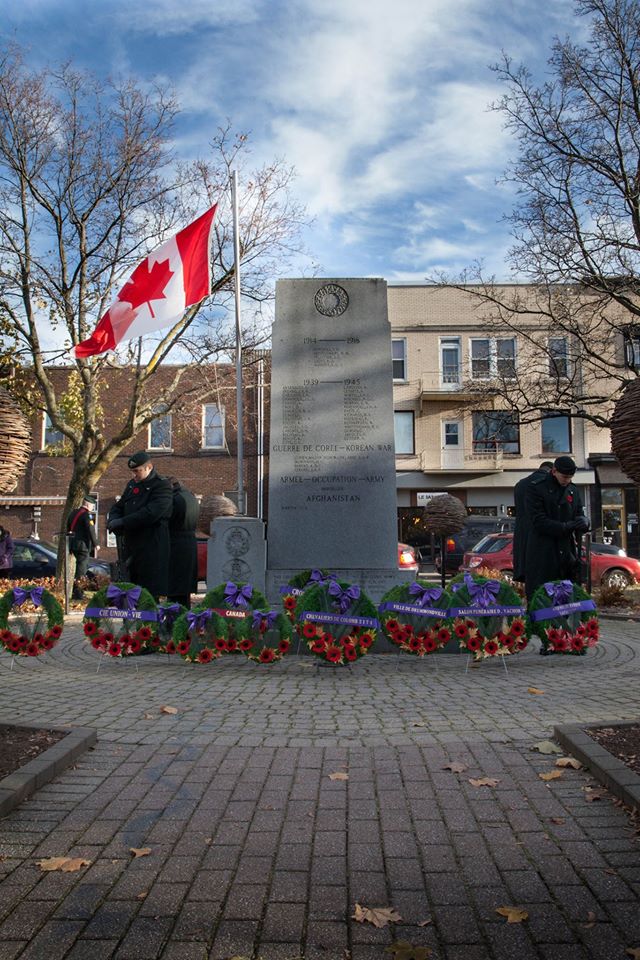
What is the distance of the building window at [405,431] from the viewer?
116ft

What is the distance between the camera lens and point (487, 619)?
295 inches

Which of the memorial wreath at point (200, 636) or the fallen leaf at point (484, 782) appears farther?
the memorial wreath at point (200, 636)

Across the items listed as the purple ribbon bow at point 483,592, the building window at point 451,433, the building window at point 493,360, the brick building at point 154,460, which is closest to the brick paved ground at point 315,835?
the purple ribbon bow at point 483,592

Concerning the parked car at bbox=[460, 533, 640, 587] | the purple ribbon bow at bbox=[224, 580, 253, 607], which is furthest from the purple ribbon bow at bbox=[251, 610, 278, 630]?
the parked car at bbox=[460, 533, 640, 587]

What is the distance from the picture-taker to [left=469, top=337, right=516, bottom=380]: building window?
19219mm

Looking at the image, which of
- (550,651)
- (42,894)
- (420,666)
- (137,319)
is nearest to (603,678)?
(550,651)

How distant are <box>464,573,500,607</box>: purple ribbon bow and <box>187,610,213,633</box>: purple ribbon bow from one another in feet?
8.07

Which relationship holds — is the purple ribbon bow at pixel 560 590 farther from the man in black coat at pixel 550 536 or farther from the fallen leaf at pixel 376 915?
the fallen leaf at pixel 376 915

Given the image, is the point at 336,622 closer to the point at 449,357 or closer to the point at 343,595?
the point at 343,595

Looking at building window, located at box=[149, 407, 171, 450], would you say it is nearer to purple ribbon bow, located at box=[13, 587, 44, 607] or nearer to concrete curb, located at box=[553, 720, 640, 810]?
purple ribbon bow, located at box=[13, 587, 44, 607]

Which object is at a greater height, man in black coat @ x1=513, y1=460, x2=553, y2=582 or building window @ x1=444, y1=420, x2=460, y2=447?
building window @ x1=444, y1=420, x2=460, y2=447

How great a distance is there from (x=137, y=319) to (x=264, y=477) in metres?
24.3

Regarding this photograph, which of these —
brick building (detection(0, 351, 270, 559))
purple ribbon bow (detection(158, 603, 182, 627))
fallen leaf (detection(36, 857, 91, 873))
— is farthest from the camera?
brick building (detection(0, 351, 270, 559))

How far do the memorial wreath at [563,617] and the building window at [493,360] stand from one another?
1143 centimetres
